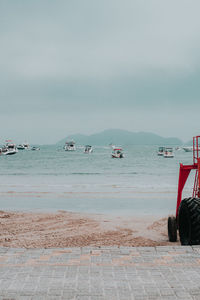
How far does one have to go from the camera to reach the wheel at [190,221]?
6.18m

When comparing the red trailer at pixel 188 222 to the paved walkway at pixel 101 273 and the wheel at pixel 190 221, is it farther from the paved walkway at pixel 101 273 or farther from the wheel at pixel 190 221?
the paved walkway at pixel 101 273

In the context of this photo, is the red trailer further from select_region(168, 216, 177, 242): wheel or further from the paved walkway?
the paved walkway

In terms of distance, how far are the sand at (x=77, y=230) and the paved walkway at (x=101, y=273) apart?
1.91m

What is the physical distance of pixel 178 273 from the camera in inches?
178

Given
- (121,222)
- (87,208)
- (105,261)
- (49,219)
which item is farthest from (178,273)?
(87,208)

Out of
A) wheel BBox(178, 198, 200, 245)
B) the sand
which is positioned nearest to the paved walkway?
wheel BBox(178, 198, 200, 245)

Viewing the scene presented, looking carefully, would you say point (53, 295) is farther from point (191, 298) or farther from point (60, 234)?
point (60, 234)

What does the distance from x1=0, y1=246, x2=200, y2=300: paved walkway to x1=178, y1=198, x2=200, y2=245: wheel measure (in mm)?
565

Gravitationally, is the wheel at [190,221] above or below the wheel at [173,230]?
above

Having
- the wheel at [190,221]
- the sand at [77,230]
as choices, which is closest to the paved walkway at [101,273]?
the wheel at [190,221]

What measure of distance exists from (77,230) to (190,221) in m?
3.56

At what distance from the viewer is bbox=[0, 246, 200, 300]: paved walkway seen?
3918 mm

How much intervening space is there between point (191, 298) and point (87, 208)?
8965 millimetres

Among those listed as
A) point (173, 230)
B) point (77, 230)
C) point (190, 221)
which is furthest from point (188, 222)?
Result: point (77, 230)
